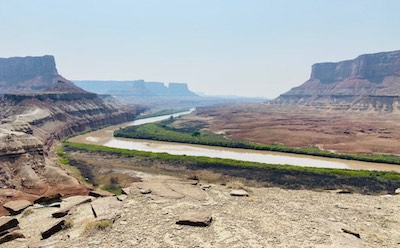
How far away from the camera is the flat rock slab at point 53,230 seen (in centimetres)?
1639

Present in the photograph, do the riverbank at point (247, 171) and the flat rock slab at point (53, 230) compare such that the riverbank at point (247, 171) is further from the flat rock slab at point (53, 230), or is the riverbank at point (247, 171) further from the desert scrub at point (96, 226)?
the desert scrub at point (96, 226)

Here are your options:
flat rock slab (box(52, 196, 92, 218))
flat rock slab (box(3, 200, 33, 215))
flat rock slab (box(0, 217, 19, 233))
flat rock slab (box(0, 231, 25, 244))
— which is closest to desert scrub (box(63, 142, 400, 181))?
flat rock slab (box(52, 196, 92, 218))

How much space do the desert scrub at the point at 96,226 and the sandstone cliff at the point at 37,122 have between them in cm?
1254

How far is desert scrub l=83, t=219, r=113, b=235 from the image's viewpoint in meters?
15.5

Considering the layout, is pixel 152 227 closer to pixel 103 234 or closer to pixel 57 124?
pixel 103 234

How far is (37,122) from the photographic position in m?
67.2

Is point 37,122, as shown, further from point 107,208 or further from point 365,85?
point 365,85

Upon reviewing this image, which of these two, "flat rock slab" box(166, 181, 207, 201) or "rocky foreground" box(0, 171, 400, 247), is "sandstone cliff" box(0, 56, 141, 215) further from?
"flat rock slab" box(166, 181, 207, 201)

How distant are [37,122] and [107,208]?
57300 millimetres

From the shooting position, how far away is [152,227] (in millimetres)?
15672

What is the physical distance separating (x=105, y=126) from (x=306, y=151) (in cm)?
6987

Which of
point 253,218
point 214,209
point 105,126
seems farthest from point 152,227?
point 105,126

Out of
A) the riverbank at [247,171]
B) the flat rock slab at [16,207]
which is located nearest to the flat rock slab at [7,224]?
the flat rock slab at [16,207]

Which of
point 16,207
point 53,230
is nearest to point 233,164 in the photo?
point 16,207
